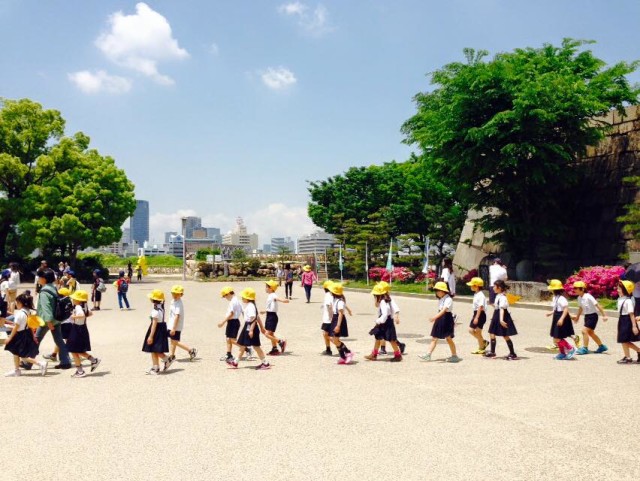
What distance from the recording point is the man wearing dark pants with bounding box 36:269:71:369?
366 inches

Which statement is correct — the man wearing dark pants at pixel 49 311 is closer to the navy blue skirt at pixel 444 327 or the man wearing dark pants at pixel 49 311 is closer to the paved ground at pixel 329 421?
the paved ground at pixel 329 421

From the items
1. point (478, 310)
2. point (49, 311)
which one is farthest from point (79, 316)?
point (478, 310)

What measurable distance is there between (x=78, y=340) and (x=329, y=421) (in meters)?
4.95

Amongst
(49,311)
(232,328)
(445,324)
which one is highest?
(49,311)

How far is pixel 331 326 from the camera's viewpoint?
401 inches

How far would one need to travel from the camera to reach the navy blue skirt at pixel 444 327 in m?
9.72

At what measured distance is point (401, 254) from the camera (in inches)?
1423

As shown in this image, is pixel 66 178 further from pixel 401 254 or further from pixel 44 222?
pixel 401 254

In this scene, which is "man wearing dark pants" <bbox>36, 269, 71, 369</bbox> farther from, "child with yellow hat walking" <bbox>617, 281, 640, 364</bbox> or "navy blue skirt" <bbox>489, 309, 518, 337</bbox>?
"child with yellow hat walking" <bbox>617, 281, 640, 364</bbox>

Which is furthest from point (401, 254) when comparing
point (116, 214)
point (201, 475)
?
point (201, 475)

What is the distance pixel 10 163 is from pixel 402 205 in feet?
92.1

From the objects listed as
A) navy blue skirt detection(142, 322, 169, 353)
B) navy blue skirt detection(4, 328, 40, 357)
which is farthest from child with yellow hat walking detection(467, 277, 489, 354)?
navy blue skirt detection(4, 328, 40, 357)

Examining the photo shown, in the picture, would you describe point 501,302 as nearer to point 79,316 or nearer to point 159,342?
point 159,342

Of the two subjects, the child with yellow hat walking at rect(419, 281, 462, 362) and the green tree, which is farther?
the green tree
